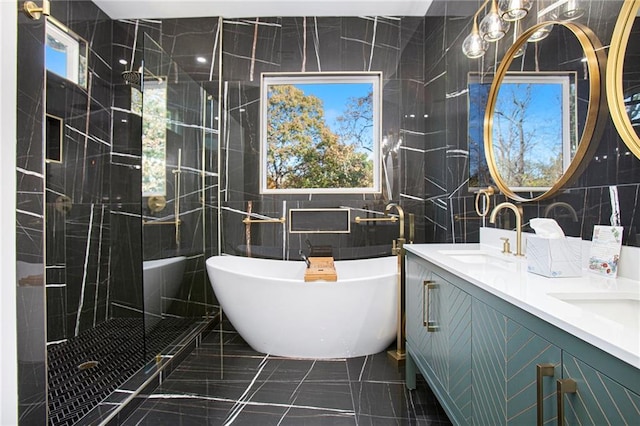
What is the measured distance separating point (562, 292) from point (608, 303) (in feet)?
0.42

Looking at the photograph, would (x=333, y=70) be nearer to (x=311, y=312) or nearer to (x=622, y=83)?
(x=311, y=312)

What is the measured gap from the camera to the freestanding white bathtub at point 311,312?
2260 millimetres

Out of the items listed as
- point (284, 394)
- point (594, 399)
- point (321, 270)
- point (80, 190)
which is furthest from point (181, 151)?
point (594, 399)

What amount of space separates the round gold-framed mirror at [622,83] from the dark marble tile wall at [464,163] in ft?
0.14

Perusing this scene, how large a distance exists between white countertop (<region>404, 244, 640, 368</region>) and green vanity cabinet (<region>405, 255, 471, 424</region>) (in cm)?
13

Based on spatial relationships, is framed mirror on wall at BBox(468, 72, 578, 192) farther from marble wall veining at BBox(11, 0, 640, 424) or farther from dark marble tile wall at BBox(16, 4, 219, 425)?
dark marble tile wall at BBox(16, 4, 219, 425)

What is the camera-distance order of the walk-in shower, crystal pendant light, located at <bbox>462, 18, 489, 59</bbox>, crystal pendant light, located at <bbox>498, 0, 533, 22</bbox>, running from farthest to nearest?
the walk-in shower < crystal pendant light, located at <bbox>462, 18, 489, 59</bbox> < crystal pendant light, located at <bbox>498, 0, 533, 22</bbox>

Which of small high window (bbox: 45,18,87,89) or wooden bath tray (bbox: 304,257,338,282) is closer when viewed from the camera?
wooden bath tray (bbox: 304,257,338,282)

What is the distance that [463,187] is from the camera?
2.33 m

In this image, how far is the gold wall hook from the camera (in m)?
0.99

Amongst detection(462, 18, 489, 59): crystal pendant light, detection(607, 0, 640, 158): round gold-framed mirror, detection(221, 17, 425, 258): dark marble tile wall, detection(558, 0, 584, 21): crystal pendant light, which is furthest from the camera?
detection(221, 17, 425, 258): dark marble tile wall

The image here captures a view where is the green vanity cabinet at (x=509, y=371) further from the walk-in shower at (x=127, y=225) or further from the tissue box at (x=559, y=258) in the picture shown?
the walk-in shower at (x=127, y=225)

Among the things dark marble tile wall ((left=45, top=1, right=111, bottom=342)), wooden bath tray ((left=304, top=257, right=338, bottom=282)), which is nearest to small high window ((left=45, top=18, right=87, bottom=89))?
dark marble tile wall ((left=45, top=1, right=111, bottom=342))

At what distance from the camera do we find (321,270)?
2545 millimetres
